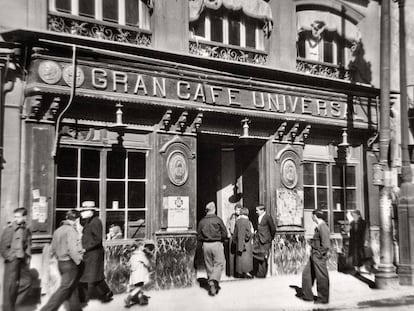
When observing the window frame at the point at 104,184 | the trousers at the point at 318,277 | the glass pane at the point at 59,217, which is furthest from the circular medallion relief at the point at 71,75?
the trousers at the point at 318,277

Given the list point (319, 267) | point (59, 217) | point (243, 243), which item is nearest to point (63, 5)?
point (59, 217)

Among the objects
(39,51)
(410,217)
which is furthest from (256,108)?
(39,51)

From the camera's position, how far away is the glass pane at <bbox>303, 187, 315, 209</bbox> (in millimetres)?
14766

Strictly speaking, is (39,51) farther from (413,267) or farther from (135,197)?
(413,267)

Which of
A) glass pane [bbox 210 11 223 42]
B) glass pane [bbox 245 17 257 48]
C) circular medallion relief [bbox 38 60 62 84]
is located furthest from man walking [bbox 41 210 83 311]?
glass pane [bbox 245 17 257 48]

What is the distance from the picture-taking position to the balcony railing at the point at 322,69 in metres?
14.9

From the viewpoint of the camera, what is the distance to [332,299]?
37.2ft

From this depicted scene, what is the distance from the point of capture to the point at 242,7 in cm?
1377

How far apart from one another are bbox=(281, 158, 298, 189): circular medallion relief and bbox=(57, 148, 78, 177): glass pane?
528 cm

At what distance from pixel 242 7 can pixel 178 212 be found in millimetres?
5085

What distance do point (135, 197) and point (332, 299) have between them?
4.36 metres

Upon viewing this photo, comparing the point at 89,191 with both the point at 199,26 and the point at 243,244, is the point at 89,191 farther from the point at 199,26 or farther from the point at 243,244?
the point at 199,26

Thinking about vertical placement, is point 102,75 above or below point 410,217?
above

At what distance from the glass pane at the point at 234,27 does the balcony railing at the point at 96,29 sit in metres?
2.33
